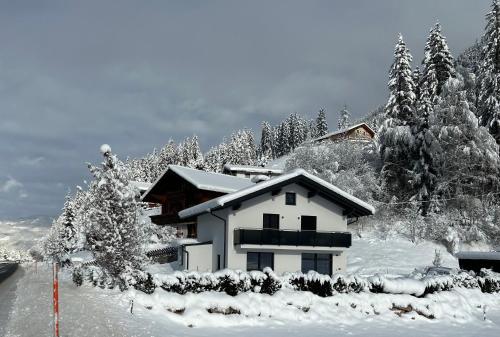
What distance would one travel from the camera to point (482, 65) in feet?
181

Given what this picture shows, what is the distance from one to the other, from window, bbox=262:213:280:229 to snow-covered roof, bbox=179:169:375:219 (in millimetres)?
2390

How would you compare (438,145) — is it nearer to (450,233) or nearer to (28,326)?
(450,233)

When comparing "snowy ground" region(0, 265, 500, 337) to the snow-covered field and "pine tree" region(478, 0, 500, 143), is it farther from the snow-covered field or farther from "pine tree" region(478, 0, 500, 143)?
"pine tree" region(478, 0, 500, 143)

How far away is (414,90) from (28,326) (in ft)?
175

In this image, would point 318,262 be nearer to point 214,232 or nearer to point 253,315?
point 214,232

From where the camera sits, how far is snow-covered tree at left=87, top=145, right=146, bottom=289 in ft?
74.7

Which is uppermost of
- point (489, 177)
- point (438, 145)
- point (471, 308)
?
Result: point (438, 145)

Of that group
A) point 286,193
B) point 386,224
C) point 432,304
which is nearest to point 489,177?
point 386,224

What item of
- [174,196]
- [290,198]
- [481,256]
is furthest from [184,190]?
[481,256]

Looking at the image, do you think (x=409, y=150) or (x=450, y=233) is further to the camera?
(x=409, y=150)

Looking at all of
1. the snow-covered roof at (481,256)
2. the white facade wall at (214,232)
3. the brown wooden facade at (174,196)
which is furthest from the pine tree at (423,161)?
the white facade wall at (214,232)

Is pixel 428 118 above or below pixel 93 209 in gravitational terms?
above

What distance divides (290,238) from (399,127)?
2630 cm

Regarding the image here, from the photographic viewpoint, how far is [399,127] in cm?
5447
